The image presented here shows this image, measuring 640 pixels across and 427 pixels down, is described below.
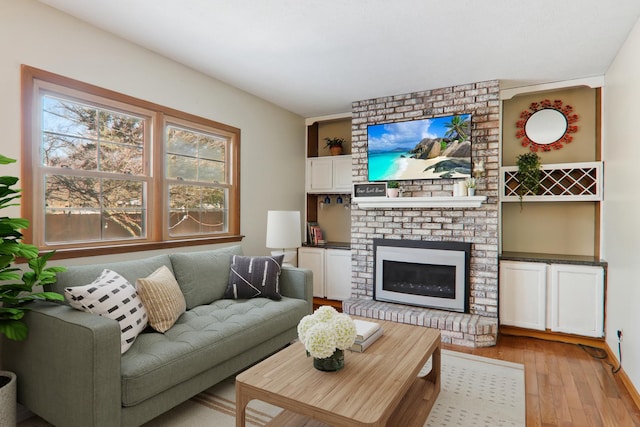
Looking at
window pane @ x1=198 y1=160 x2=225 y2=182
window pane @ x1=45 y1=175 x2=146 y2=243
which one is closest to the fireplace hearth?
window pane @ x1=198 y1=160 x2=225 y2=182

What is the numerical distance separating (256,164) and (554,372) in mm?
3446

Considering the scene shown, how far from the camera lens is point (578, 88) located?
3734 mm

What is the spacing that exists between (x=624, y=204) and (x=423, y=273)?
6.02ft

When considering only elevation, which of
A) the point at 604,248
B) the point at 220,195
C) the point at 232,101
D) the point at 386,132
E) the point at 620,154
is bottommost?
the point at 604,248

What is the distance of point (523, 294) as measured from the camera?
139 inches

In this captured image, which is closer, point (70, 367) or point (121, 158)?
point (70, 367)

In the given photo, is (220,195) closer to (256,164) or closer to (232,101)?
(256,164)

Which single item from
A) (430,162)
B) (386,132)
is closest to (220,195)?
(386,132)

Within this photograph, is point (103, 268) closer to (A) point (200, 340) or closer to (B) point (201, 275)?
(B) point (201, 275)

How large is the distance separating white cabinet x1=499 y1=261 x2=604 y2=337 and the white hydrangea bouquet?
8.44ft

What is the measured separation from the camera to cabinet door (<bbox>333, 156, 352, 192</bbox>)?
468cm

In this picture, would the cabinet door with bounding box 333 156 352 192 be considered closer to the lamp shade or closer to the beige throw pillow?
the lamp shade

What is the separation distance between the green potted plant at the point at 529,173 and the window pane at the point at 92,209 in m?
3.66

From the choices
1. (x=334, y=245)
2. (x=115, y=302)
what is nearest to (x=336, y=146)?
(x=334, y=245)
